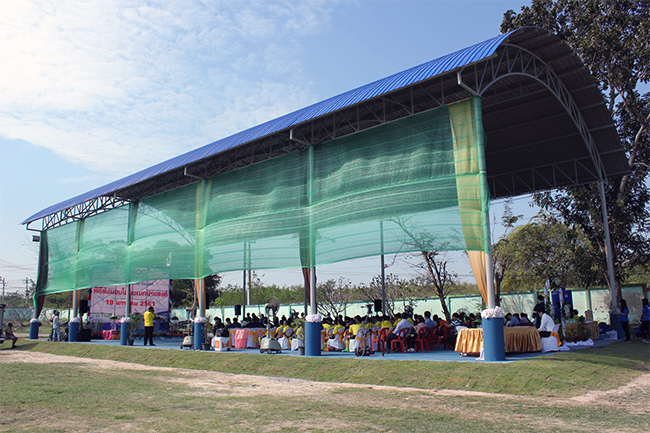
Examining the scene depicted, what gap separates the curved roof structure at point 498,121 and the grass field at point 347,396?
6313 mm

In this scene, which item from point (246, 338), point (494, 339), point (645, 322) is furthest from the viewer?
point (246, 338)

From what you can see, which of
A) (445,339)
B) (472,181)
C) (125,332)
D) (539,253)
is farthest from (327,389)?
(539,253)

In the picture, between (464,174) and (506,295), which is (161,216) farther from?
(506,295)

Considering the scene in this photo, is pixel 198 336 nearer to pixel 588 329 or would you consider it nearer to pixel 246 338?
pixel 246 338

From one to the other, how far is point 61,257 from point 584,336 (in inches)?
917

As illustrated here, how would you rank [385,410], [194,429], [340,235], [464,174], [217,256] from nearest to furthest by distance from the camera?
[194,429], [385,410], [464,174], [340,235], [217,256]

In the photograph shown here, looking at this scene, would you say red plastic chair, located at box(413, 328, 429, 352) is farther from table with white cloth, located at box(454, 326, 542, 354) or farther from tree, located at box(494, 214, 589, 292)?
tree, located at box(494, 214, 589, 292)

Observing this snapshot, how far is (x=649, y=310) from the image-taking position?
14.4 m

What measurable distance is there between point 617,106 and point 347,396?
20.0 metres

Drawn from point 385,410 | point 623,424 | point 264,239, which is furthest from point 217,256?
point 623,424

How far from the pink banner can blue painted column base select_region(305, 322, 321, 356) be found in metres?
16.1

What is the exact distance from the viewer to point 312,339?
43.6 feet

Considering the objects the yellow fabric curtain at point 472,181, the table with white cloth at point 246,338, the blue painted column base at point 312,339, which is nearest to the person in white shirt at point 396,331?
the blue painted column base at point 312,339

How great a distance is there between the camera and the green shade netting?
11.4 metres
